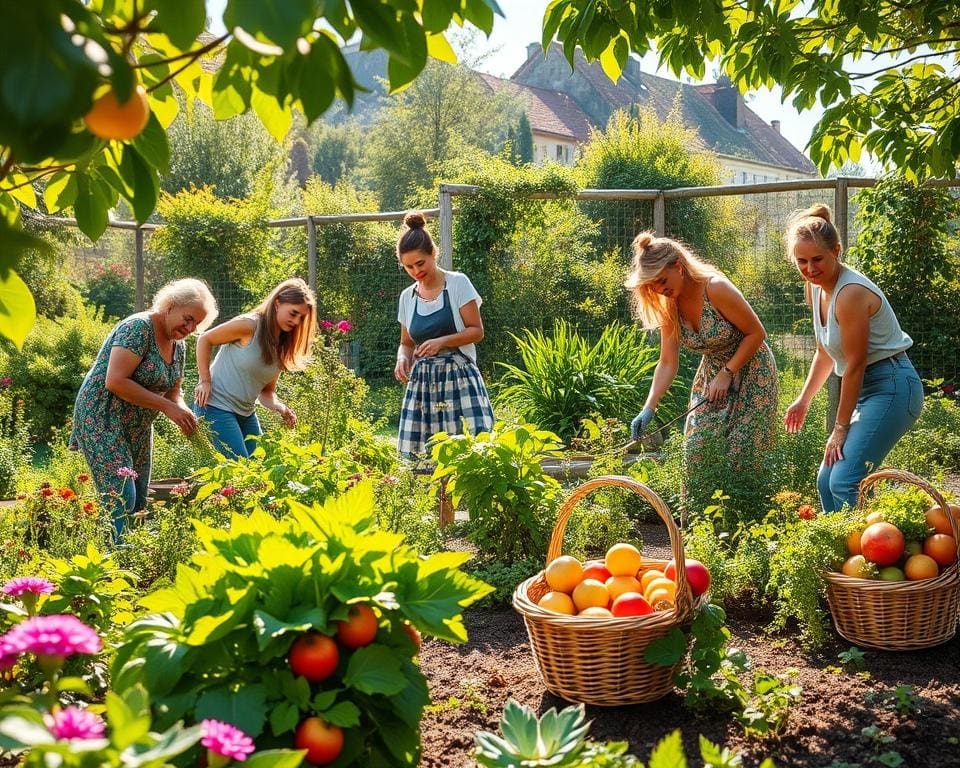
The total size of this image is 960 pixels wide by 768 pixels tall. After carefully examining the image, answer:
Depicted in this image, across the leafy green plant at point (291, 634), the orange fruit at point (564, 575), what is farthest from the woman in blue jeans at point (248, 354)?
the leafy green plant at point (291, 634)

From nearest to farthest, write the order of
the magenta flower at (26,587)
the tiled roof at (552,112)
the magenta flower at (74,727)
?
the magenta flower at (74,727) → the magenta flower at (26,587) → the tiled roof at (552,112)

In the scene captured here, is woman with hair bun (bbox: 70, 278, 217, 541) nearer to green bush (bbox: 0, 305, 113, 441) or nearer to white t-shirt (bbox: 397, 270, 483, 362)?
white t-shirt (bbox: 397, 270, 483, 362)

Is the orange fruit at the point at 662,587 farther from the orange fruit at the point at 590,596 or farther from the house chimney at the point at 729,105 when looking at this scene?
the house chimney at the point at 729,105

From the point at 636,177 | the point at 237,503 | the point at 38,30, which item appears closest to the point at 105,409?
the point at 237,503

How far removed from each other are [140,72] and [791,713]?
2.45 metres

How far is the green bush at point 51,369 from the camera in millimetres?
9750

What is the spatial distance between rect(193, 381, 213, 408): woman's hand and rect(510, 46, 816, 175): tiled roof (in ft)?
133

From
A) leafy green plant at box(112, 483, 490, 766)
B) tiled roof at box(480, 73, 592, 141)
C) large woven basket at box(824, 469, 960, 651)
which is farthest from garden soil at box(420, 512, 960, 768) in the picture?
tiled roof at box(480, 73, 592, 141)

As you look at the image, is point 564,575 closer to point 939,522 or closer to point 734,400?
point 939,522

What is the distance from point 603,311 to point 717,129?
39.4 meters

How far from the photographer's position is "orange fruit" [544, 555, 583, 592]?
9.92 feet

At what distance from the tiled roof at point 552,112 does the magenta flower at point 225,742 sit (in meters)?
40.5

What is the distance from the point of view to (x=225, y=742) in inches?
46.1

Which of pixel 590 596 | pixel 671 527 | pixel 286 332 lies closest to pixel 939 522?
pixel 671 527
